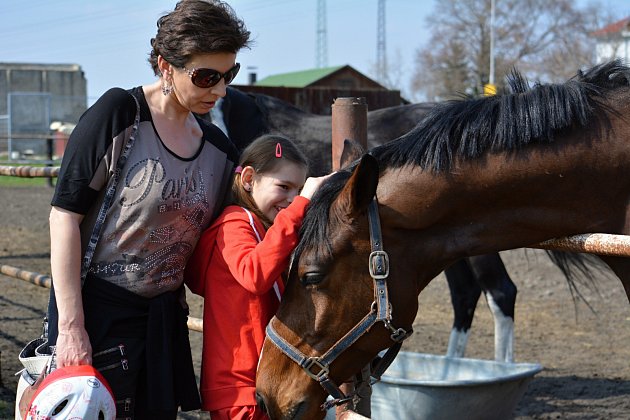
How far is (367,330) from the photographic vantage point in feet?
7.23

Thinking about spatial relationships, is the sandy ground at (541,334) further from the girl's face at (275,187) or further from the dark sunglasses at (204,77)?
the dark sunglasses at (204,77)

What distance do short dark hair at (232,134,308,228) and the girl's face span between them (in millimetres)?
14

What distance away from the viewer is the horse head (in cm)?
219

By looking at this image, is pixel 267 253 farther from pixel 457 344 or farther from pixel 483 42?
pixel 483 42

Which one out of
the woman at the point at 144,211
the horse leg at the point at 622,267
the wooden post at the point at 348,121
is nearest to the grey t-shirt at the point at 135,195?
the woman at the point at 144,211

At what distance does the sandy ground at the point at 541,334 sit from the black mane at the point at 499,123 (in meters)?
2.27

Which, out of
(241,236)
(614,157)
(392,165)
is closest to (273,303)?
(241,236)

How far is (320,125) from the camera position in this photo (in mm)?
5715

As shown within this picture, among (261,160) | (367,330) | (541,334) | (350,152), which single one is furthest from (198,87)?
(541,334)

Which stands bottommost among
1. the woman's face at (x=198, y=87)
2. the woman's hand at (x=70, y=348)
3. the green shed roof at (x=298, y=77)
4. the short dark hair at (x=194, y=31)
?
the woman's hand at (x=70, y=348)

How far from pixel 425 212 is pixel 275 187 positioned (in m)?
0.48

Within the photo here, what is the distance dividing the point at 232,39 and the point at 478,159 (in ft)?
2.50

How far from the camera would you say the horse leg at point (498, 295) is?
500cm

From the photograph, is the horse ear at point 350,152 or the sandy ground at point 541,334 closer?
the horse ear at point 350,152
